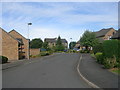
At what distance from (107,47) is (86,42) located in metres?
44.8

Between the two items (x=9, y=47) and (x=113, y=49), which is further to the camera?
(x=9, y=47)

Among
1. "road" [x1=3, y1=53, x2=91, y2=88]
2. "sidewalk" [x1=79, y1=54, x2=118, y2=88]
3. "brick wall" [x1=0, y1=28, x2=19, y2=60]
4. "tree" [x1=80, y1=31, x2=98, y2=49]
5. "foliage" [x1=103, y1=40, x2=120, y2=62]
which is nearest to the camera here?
"sidewalk" [x1=79, y1=54, x2=118, y2=88]

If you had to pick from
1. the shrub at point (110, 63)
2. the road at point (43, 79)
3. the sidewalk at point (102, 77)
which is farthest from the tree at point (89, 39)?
the sidewalk at point (102, 77)

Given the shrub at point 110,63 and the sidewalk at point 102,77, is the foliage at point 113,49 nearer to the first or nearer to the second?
the shrub at point 110,63

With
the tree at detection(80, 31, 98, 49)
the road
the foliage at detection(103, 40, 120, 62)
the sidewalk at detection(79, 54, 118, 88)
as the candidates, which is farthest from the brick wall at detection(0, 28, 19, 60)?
the tree at detection(80, 31, 98, 49)

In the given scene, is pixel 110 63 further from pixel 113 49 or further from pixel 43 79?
pixel 43 79

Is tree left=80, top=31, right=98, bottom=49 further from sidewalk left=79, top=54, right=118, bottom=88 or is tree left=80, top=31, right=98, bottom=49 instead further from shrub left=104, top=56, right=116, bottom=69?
sidewalk left=79, top=54, right=118, bottom=88

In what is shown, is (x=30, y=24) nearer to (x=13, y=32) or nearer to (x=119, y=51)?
(x=13, y=32)

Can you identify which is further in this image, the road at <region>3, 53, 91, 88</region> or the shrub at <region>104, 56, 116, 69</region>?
the shrub at <region>104, 56, 116, 69</region>

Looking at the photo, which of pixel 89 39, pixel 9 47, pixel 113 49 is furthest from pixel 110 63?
pixel 89 39

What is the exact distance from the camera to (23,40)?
5119 centimetres

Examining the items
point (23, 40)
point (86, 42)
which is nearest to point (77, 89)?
point (23, 40)

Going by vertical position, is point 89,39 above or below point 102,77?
above

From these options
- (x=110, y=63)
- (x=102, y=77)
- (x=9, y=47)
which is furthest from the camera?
(x=9, y=47)
